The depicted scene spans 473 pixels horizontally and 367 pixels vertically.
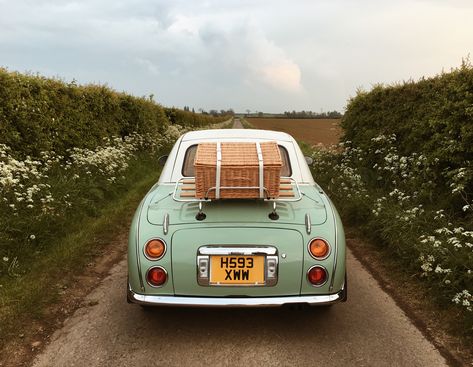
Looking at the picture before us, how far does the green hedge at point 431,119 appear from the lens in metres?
5.73

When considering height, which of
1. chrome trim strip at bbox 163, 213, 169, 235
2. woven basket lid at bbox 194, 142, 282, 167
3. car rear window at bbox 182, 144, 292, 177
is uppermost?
woven basket lid at bbox 194, 142, 282, 167

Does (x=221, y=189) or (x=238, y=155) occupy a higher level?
(x=238, y=155)

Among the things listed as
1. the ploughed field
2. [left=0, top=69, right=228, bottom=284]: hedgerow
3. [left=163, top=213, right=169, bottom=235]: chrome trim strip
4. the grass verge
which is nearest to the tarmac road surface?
the grass verge

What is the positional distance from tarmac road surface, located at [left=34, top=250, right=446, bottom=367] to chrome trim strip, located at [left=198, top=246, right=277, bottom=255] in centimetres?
72

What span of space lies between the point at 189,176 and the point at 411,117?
4.99 m

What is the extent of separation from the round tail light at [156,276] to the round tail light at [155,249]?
0.28 feet

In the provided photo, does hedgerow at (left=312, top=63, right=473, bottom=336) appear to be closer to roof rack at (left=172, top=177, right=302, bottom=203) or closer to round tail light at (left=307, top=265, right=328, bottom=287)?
round tail light at (left=307, top=265, right=328, bottom=287)

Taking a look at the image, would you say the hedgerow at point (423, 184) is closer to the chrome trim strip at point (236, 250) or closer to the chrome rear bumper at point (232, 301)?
the chrome rear bumper at point (232, 301)

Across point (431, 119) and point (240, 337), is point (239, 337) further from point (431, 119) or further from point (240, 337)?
point (431, 119)

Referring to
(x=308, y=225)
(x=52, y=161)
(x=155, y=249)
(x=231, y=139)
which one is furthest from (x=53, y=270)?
(x=52, y=161)

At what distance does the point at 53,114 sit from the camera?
27.9 feet

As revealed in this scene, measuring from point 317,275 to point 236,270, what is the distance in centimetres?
59

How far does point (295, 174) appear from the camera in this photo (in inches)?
169

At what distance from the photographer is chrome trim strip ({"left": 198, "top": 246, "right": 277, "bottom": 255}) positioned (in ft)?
10.1
